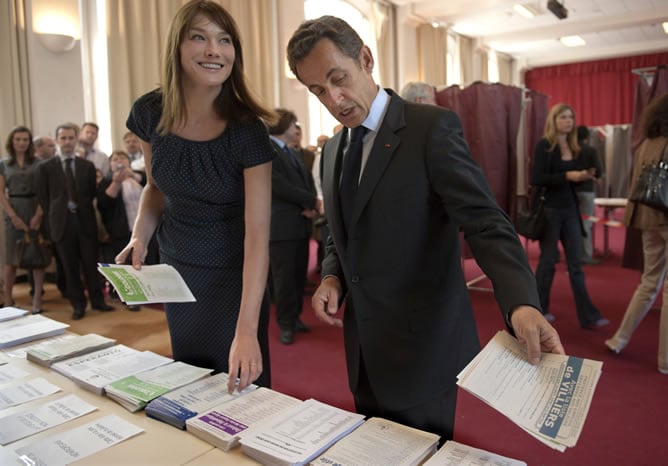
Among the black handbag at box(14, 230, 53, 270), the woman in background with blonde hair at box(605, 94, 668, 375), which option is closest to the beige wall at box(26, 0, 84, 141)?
the black handbag at box(14, 230, 53, 270)

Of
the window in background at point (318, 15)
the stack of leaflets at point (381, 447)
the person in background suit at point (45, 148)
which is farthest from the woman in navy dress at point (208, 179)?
the window in background at point (318, 15)

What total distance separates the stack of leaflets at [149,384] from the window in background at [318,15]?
281 inches

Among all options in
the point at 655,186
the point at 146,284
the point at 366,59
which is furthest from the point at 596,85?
Answer: the point at 146,284

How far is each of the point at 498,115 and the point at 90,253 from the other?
3514 millimetres

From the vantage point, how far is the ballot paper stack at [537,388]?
71 cm

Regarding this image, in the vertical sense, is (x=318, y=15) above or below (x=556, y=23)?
below

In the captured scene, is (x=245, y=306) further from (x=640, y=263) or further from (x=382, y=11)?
(x=382, y=11)

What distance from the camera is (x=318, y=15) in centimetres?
864

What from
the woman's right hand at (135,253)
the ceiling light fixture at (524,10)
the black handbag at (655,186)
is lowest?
the woman's right hand at (135,253)

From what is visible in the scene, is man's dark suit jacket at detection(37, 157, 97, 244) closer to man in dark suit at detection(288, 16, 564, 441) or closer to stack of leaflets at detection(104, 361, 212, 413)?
stack of leaflets at detection(104, 361, 212, 413)

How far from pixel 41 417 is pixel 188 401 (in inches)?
11.1

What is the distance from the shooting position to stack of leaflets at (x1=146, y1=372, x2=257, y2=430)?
1021 mm

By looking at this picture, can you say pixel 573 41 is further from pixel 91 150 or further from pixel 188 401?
pixel 188 401

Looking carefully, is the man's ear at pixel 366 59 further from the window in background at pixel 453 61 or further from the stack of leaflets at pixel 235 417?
the window in background at pixel 453 61
